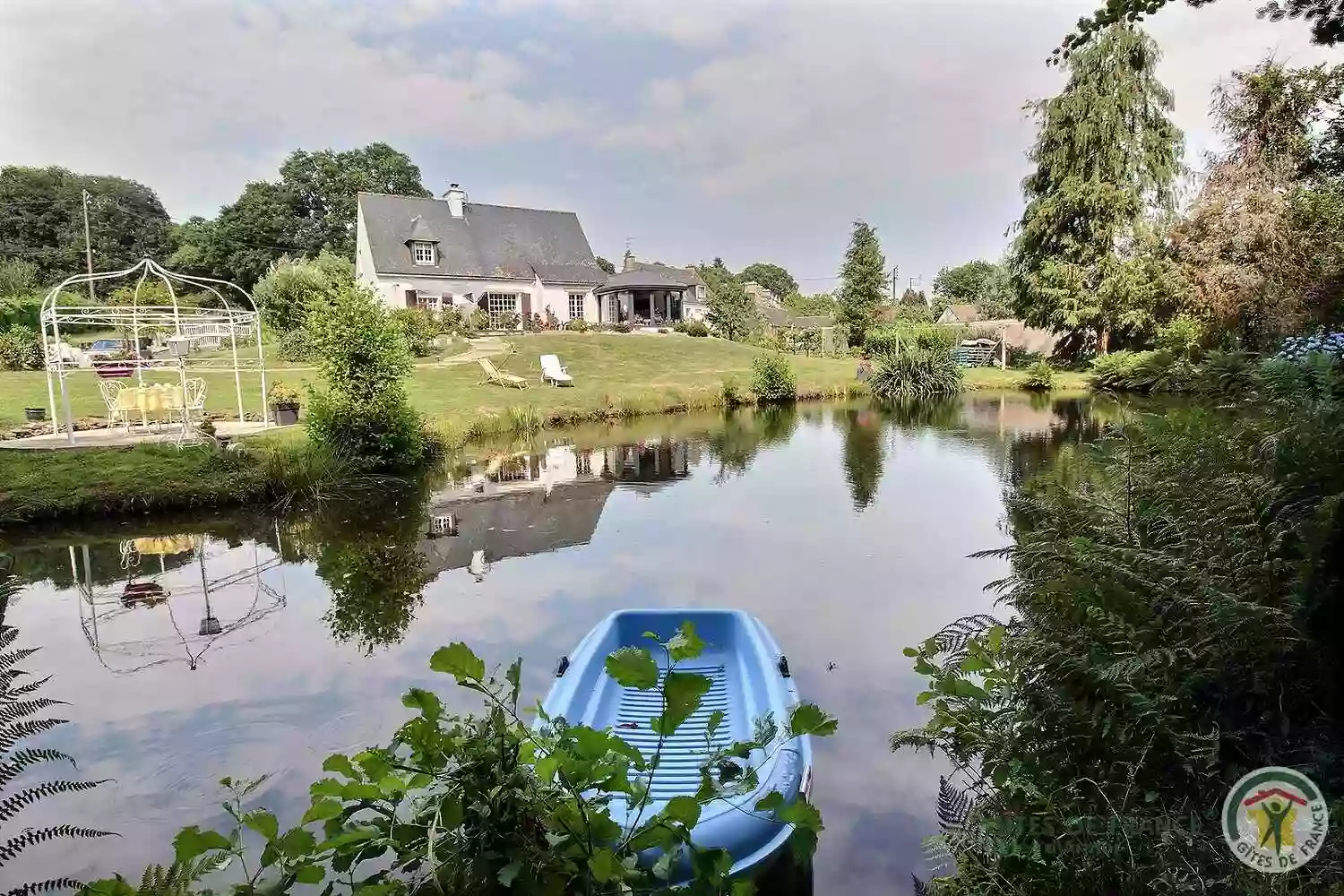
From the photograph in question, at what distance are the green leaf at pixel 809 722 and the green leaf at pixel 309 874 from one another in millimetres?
799

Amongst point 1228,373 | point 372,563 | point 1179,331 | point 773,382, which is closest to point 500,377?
point 773,382

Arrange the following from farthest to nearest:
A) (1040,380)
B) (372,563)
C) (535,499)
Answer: (1040,380) < (535,499) < (372,563)

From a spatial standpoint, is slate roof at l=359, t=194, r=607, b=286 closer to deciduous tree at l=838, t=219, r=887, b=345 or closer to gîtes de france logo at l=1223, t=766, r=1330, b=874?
deciduous tree at l=838, t=219, r=887, b=345

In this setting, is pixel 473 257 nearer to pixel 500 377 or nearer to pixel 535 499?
pixel 500 377

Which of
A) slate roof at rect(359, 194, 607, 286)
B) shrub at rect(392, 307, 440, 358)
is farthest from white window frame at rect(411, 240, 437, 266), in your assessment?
shrub at rect(392, 307, 440, 358)

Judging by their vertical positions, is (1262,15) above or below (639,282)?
below

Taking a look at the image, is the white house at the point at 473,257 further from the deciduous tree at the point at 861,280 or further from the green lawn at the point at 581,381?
the deciduous tree at the point at 861,280

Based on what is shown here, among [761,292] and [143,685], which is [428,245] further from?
[761,292]

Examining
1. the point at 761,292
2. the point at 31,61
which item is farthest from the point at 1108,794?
the point at 761,292

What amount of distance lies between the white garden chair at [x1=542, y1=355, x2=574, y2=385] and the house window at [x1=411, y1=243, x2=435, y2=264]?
14.4 meters

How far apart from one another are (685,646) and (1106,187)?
1220 inches

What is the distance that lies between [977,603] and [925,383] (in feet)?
67.8

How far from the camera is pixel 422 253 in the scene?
36312 millimetres

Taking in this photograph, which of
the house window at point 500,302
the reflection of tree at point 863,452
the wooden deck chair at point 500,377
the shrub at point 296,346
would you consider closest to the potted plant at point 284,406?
A: the wooden deck chair at point 500,377
